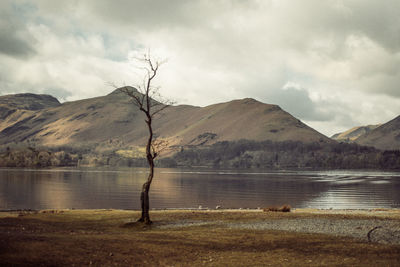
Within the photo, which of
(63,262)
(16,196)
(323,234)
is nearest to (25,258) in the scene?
(63,262)

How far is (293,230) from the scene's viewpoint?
97.1ft

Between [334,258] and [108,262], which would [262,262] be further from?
[108,262]

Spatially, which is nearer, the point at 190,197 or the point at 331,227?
the point at 331,227

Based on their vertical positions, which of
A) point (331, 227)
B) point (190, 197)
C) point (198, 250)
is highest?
point (198, 250)

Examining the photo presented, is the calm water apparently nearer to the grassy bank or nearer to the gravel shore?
the gravel shore

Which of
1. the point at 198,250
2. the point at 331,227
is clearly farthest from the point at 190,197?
the point at 198,250

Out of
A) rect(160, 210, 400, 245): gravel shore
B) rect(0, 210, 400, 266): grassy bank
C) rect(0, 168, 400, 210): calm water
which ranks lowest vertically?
rect(0, 168, 400, 210): calm water

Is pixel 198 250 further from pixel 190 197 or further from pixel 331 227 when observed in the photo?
pixel 190 197

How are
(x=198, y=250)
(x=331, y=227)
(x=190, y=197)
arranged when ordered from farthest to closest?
1. (x=190, y=197)
2. (x=331, y=227)
3. (x=198, y=250)

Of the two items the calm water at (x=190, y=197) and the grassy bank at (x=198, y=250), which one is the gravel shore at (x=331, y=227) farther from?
the calm water at (x=190, y=197)

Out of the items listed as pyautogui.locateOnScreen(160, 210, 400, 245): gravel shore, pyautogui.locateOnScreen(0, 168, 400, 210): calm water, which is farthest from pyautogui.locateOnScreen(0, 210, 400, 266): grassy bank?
pyautogui.locateOnScreen(0, 168, 400, 210): calm water

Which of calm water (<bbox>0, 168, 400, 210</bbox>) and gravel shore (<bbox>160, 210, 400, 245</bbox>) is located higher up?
gravel shore (<bbox>160, 210, 400, 245</bbox>)

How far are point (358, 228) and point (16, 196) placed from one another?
86.1m

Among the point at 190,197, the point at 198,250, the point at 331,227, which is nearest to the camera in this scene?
the point at 198,250
